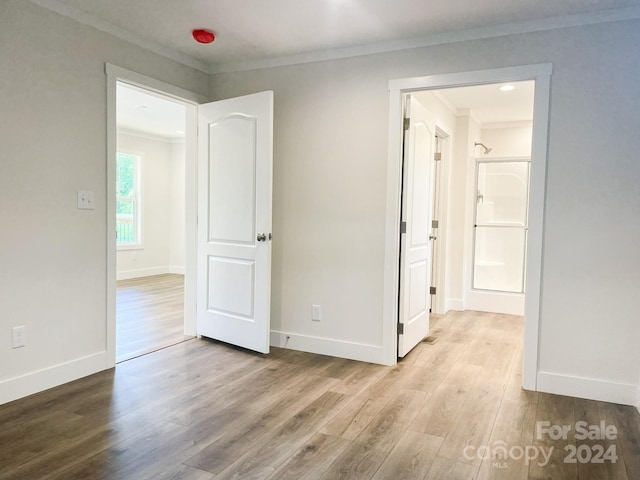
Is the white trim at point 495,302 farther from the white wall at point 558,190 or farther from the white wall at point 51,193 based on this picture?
the white wall at point 51,193

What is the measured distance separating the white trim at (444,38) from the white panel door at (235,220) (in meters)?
0.42

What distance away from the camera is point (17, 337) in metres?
2.63

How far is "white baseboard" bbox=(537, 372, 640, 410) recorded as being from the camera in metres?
2.72

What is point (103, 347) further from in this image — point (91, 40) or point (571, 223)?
point (571, 223)

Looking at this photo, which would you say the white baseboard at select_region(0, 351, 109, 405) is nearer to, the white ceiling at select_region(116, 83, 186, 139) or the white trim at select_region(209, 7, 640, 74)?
the white trim at select_region(209, 7, 640, 74)

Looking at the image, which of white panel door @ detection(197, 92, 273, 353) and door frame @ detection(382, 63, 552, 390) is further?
white panel door @ detection(197, 92, 273, 353)

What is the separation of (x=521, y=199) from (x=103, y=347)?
474 centimetres

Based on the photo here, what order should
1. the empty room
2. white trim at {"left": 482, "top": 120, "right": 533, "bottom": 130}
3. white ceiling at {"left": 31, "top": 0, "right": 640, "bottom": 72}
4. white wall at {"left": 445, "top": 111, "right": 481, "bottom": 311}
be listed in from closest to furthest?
the empty room
white ceiling at {"left": 31, "top": 0, "right": 640, "bottom": 72}
white wall at {"left": 445, "top": 111, "right": 481, "bottom": 311}
white trim at {"left": 482, "top": 120, "right": 533, "bottom": 130}

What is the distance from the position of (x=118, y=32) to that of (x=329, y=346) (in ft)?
8.95

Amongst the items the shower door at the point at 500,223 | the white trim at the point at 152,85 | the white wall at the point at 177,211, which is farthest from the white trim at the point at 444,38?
the white wall at the point at 177,211

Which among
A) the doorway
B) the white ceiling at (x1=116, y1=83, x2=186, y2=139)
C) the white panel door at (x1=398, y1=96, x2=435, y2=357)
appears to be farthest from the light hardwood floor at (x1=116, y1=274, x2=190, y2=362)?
the white ceiling at (x1=116, y1=83, x2=186, y2=139)

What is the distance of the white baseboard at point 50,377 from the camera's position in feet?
8.50

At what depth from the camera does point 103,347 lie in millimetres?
3139

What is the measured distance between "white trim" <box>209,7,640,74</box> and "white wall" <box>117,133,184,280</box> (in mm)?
4450
